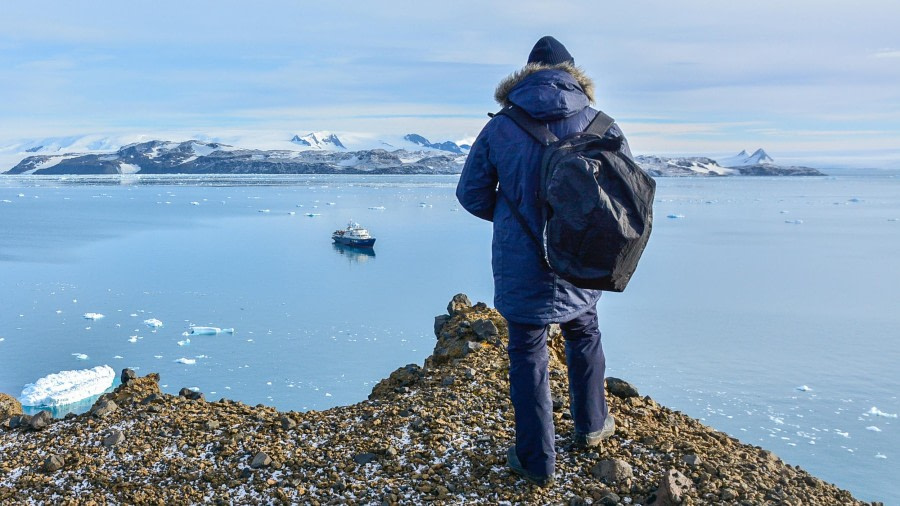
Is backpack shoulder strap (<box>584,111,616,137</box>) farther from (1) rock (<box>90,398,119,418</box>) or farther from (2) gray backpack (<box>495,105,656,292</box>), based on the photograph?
(1) rock (<box>90,398,119,418</box>)

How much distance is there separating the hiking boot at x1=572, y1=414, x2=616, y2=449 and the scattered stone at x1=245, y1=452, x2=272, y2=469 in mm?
1400

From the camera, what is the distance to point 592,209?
2.75 metres

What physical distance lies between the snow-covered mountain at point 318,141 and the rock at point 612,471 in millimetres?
177290

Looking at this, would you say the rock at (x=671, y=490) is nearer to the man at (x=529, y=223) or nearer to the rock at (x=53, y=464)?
the man at (x=529, y=223)

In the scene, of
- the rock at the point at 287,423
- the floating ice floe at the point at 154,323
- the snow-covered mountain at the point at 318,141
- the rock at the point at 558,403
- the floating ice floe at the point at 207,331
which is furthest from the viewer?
the snow-covered mountain at the point at 318,141

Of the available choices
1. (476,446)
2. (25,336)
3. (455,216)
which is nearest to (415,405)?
(476,446)

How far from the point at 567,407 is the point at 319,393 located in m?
5.28

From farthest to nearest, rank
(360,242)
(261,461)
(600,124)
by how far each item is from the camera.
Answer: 1. (360,242)
2. (261,461)
3. (600,124)

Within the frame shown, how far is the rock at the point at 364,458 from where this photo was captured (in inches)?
136

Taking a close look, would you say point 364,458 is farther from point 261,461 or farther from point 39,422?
point 39,422

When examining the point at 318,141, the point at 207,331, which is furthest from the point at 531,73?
the point at 318,141

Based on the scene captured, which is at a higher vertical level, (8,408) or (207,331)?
(8,408)

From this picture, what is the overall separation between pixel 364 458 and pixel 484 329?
5.40 ft

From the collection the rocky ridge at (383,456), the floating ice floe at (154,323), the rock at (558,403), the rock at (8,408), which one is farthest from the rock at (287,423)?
the floating ice floe at (154,323)
